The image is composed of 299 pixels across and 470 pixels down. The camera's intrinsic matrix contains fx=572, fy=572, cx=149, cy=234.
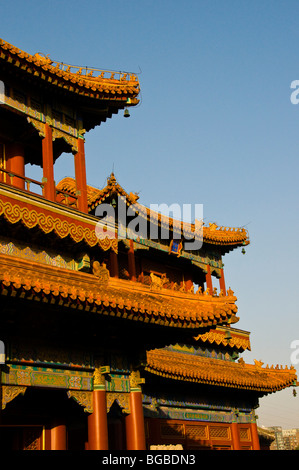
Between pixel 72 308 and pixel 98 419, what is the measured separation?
8.12 ft

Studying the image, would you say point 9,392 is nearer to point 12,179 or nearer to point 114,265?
point 12,179

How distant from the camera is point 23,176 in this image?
1345cm

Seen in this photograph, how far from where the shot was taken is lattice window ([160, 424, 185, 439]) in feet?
60.6

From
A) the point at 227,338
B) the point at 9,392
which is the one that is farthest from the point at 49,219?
the point at 227,338

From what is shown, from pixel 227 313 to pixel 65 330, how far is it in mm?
3864

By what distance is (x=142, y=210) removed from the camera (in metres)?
21.9

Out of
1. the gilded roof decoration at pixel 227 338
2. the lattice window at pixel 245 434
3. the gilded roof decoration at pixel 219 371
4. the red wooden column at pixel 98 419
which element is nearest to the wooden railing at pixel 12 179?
the red wooden column at pixel 98 419

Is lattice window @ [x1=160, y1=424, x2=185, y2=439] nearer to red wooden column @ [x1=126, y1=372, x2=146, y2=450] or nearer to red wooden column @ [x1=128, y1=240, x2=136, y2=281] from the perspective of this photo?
red wooden column @ [x1=128, y1=240, x2=136, y2=281]

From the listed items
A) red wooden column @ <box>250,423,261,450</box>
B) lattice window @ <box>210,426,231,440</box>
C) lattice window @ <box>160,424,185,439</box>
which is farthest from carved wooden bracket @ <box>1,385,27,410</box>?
red wooden column @ <box>250,423,261,450</box>

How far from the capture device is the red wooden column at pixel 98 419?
11.0m

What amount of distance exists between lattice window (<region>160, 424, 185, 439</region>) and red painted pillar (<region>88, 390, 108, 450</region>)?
25.0 ft

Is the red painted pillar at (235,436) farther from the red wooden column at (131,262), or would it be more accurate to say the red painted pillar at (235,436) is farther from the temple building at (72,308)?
the red wooden column at (131,262)

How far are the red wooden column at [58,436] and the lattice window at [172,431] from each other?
698cm
